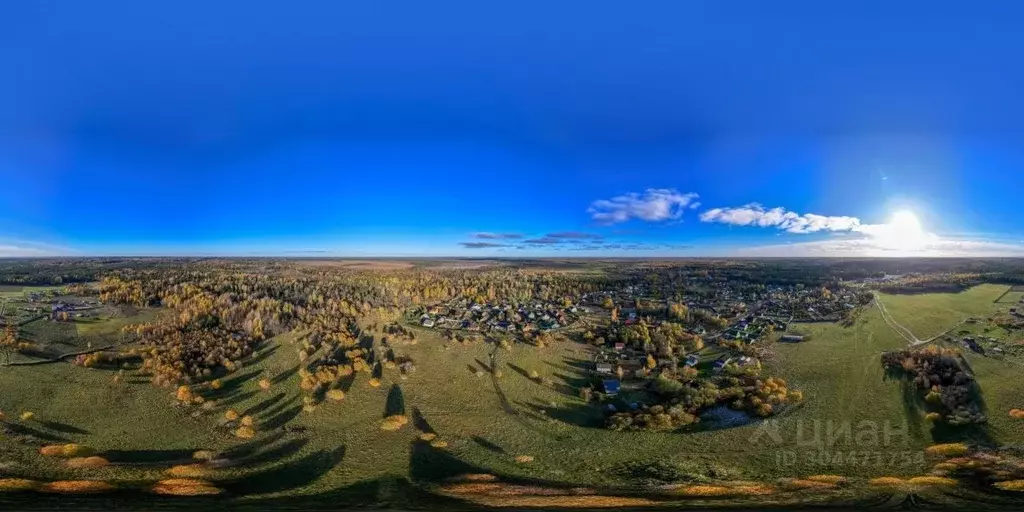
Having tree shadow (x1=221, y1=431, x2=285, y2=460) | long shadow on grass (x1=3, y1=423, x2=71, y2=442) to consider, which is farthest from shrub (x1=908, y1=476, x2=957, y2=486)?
long shadow on grass (x1=3, y1=423, x2=71, y2=442)

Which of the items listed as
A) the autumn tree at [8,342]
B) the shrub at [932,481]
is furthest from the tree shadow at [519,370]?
the autumn tree at [8,342]

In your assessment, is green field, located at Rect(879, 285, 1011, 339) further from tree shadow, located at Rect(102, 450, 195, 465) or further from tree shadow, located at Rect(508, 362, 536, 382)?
tree shadow, located at Rect(102, 450, 195, 465)

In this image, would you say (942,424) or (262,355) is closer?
(942,424)

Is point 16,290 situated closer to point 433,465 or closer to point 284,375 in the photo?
point 284,375

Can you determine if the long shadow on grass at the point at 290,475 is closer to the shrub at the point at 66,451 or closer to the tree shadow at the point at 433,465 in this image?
the tree shadow at the point at 433,465

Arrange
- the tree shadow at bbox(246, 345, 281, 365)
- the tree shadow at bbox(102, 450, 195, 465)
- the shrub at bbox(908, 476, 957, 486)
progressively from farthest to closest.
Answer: the tree shadow at bbox(246, 345, 281, 365)
the tree shadow at bbox(102, 450, 195, 465)
the shrub at bbox(908, 476, 957, 486)

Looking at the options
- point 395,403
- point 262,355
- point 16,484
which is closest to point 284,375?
point 262,355
